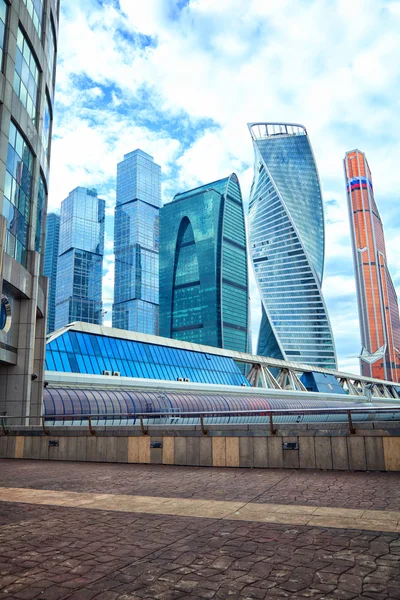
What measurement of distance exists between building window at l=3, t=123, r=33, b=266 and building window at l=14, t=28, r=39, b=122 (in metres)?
2.62

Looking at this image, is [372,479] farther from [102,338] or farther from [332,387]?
[332,387]

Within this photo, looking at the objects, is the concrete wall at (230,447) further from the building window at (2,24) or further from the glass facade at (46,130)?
the glass facade at (46,130)

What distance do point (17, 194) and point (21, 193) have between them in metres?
0.77

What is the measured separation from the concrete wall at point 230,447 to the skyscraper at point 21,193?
8.85 meters

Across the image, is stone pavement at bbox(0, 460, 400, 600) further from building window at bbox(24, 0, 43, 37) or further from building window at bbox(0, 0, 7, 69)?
building window at bbox(24, 0, 43, 37)

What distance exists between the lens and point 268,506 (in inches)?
353

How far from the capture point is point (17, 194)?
2875 centimetres

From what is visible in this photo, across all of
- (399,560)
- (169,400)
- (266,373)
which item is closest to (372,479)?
(399,560)

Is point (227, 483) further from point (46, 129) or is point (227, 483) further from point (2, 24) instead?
point (46, 129)

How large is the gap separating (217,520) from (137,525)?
4.30 ft

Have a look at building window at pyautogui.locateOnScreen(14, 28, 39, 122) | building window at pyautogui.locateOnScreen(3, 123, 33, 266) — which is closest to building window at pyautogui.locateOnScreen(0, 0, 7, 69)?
building window at pyautogui.locateOnScreen(14, 28, 39, 122)

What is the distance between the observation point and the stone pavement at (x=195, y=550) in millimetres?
4996

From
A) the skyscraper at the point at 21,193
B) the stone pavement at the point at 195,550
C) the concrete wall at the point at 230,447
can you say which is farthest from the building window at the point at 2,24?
the stone pavement at the point at 195,550

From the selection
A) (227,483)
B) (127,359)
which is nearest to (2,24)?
(227,483)
